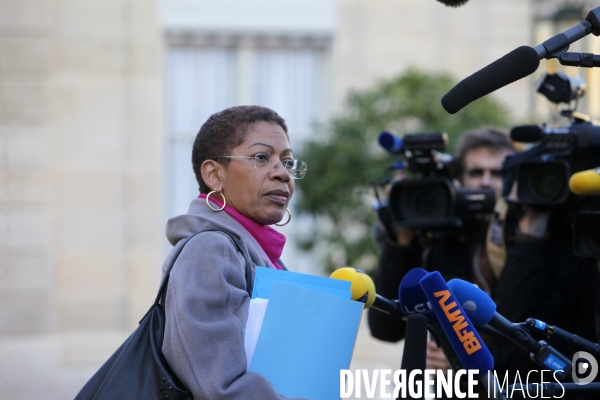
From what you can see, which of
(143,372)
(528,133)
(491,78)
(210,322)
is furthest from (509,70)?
(528,133)

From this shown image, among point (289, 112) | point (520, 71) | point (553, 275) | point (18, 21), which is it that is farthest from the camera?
point (289, 112)

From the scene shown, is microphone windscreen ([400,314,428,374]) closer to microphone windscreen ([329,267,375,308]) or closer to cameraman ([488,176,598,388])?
microphone windscreen ([329,267,375,308])

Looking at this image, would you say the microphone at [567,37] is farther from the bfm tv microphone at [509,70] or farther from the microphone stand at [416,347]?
the microphone stand at [416,347]

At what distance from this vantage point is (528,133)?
3.27 meters

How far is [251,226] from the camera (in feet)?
7.38

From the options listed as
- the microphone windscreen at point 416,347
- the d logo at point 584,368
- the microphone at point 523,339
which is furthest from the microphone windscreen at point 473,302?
the d logo at point 584,368

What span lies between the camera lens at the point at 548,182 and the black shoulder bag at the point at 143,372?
168 centimetres

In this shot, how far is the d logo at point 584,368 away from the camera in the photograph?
2.25m

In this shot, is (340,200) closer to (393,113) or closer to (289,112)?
(393,113)

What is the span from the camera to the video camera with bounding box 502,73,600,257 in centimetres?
318

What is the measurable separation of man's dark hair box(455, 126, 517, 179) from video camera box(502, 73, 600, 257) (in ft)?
2.11

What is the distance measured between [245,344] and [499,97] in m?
7.50

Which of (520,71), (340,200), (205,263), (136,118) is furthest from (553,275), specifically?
(136,118)

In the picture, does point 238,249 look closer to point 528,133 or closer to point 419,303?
point 419,303
